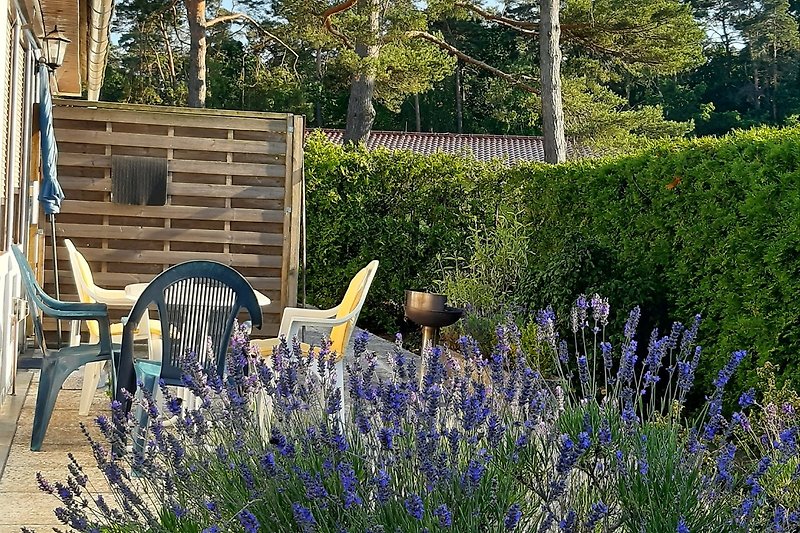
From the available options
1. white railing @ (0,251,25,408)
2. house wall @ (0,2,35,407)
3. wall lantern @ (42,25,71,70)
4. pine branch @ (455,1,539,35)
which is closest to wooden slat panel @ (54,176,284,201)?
house wall @ (0,2,35,407)

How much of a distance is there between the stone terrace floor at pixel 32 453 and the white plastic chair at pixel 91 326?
0.15m

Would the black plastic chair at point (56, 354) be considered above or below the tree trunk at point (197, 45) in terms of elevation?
below

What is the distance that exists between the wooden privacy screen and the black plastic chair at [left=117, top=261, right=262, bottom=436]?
12.6 feet

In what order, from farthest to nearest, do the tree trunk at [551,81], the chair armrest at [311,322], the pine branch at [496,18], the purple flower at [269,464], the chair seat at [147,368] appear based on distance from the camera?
the pine branch at [496,18]
the tree trunk at [551,81]
the chair armrest at [311,322]
the chair seat at [147,368]
the purple flower at [269,464]

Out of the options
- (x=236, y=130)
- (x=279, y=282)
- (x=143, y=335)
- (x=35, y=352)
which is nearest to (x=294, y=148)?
(x=236, y=130)

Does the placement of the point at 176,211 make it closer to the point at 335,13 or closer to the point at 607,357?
the point at 607,357

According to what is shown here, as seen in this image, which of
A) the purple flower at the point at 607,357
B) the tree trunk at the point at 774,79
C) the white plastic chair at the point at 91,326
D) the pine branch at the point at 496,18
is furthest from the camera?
the tree trunk at the point at 774,79

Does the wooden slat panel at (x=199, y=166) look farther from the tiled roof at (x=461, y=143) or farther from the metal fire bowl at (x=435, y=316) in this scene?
the tiled roof at (x=461, y=143)

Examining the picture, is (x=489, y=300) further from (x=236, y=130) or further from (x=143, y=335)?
(x=143, y=335)

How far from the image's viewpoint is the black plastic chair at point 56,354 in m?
4.68

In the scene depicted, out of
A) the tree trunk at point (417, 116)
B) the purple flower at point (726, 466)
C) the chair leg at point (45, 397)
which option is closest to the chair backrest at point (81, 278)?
the chair leg at point (45, 397)

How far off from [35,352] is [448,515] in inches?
266

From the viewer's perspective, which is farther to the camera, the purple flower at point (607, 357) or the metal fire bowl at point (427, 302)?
the metal fire bowl at point (427, 302)

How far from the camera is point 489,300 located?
8.11 metres
